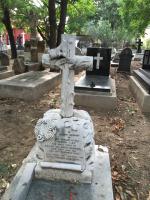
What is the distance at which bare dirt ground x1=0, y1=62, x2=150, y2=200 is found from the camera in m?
3.38

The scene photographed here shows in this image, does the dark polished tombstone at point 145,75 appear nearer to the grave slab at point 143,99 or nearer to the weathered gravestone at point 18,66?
the grave slab at point 143,99

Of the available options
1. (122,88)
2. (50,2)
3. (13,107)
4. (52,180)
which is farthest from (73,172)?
(50,2)

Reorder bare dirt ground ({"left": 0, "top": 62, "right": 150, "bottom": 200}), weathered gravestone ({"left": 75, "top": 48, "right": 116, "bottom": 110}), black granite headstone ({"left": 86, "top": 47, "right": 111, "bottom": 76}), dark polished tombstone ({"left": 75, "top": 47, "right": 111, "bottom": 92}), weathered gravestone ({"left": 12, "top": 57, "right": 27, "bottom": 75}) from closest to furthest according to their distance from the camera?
bare dirt ground ({"left": 0, "top": 62, "right": 150, "bottom": 200}), weathered gravestone ({"left": 75, "top": 48, "right": 116, "bottom": 110}), dark polished tombstone ({"left": 75, "top": 47, "right": 111, "bottom": 92}), black granite headstone ({"left": 86, "top": 47, "right": 111, "bottom": 76}), weathered gravestone ({"left": 12, "top": 57, "right": 27, "bottom": 75})

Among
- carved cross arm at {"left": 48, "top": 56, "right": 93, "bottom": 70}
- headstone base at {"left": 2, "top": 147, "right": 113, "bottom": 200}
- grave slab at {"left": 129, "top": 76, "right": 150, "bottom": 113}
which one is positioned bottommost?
headstone base at {"left": 2, "top": 147, "right": 113, "bottom": 200}

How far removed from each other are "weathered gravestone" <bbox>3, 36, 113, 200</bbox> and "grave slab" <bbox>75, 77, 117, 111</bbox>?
314 centimetres

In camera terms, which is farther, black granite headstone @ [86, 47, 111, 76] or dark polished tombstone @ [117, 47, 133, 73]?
dark polished tombstone @ [117, 47, 133, 73]

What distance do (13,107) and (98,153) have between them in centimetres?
342

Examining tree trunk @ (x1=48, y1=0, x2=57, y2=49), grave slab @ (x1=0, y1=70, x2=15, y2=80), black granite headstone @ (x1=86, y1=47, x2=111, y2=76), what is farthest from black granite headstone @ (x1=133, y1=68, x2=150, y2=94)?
grave slab @ (x1=0, y1=70, x2=15, y2=80)

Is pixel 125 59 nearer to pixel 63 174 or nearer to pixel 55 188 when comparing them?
pixel 63 174

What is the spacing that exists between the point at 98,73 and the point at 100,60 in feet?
1.50

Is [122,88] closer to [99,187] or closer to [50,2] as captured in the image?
[50,2]

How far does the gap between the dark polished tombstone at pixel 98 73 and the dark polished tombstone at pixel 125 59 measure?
4550mm

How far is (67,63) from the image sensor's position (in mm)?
2832

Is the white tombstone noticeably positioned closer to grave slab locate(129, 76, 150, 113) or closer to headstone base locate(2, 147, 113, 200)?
headstone base locate(2, 147, 113, 200)
